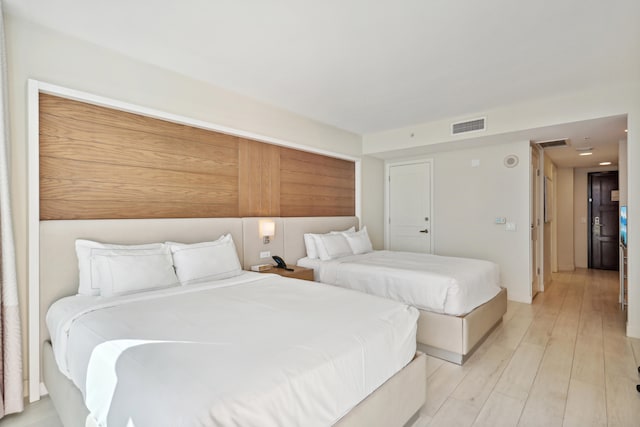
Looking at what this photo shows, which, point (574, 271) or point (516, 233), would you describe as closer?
point (516, 233)

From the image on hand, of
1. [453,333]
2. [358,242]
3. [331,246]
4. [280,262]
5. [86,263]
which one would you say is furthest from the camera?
[358,242]

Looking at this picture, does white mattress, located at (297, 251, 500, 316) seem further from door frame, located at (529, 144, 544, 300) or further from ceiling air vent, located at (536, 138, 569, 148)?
ceiling air vent, located at (536, 138, 569, 148)

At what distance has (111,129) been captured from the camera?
271 centimetres

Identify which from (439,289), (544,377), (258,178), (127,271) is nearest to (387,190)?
(258,178)

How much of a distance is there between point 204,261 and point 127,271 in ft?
1.97

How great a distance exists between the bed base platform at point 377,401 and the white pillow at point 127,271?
1.69 ft

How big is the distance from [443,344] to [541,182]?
3.64 metres

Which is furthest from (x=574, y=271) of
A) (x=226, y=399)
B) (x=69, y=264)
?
(x=69, y=264)

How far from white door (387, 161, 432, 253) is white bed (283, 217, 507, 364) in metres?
1.36

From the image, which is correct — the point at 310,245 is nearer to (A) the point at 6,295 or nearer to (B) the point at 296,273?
(B) the point at 296,273

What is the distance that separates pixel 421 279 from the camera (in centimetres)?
298

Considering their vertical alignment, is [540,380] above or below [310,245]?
below

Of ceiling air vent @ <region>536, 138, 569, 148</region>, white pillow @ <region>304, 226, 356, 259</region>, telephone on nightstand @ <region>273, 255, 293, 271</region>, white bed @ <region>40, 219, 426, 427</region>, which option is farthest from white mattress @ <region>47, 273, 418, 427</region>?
ceiling air vent @ <region>536, 138, 569, 148</region>

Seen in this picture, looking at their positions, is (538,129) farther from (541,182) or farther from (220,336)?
(220,336)
